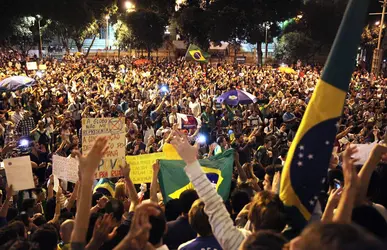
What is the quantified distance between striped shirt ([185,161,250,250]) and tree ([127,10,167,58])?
165ft

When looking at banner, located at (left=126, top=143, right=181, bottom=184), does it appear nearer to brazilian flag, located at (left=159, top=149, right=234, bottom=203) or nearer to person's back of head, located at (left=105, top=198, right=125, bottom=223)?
brazilian flag, located at (left=159, top=149, right=234, bottom=203)

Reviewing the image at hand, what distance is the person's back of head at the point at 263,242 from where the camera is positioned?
224 cm

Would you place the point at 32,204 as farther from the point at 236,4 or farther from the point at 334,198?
the point at 236,4

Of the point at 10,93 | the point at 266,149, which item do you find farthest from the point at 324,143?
the point at 10,93

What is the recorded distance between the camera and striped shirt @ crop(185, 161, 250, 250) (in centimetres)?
284

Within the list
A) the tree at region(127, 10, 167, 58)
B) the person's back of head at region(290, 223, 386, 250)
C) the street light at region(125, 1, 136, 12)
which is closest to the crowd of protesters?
the person's back of head at region(290, 223, 386, 250)

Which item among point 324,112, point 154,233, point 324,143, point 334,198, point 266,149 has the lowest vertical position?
point 266,149

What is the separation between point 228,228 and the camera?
286 cm

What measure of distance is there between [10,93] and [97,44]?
59.2 meters

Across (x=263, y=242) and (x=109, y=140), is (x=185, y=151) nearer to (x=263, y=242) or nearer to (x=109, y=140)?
(x=263, y=242)

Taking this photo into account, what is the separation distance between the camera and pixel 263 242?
2271mm

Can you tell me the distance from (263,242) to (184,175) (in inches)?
150

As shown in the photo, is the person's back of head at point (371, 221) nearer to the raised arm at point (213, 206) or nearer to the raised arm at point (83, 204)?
the raised arm at point (213, 206)

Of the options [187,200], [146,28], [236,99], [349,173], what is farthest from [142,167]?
[146,28]
